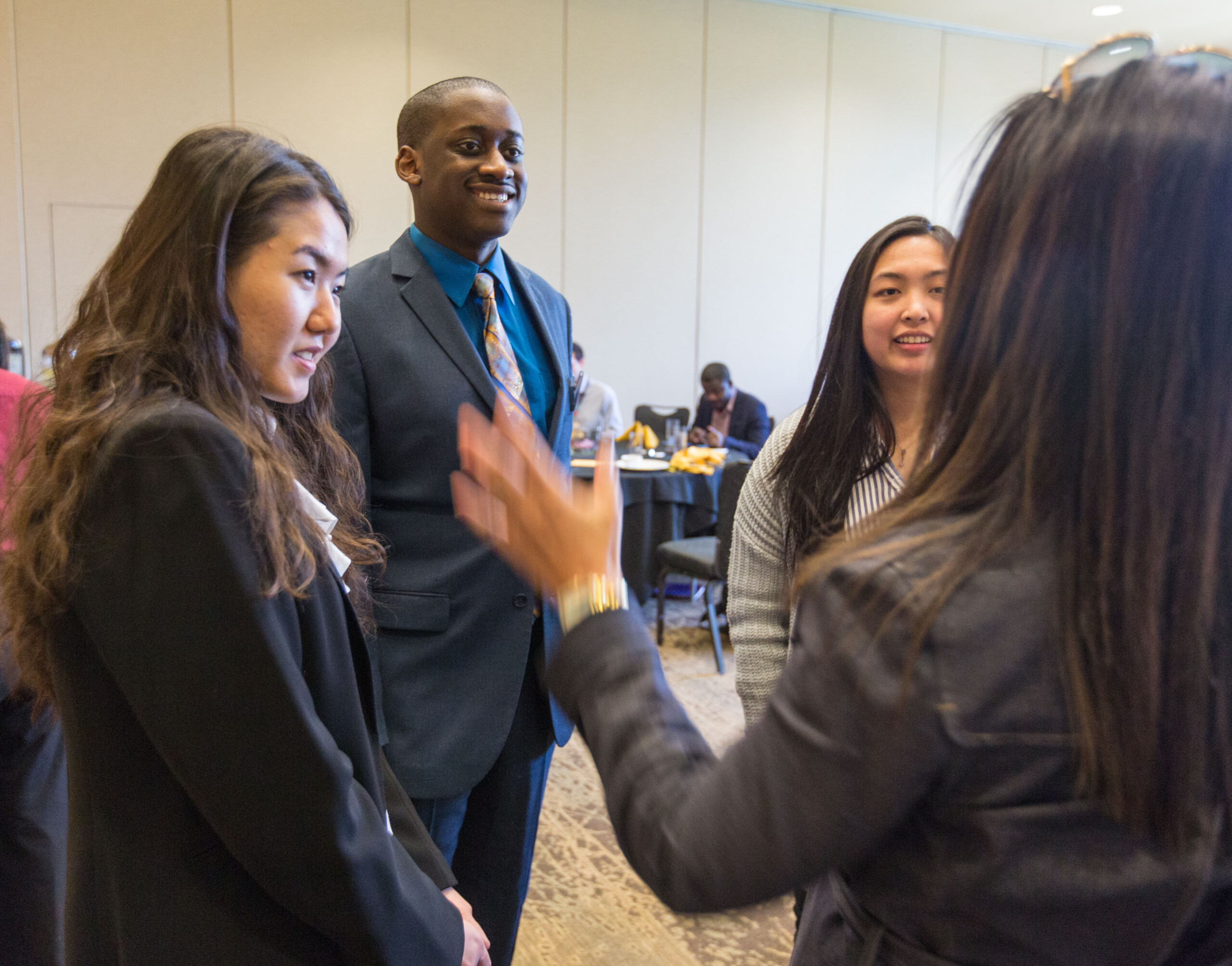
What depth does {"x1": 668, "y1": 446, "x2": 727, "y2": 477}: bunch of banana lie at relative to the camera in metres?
4.90

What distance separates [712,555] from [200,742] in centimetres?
365

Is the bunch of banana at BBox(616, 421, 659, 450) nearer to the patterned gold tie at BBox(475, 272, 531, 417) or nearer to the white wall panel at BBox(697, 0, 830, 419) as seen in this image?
the white wall panel at BBox(697, 0, 830, 419)

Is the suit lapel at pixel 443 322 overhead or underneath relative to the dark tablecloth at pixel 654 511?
overhead

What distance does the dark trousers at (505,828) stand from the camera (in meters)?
1.71

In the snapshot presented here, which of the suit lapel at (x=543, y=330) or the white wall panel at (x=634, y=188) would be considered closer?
the suit lapel at (x=543, y=330)

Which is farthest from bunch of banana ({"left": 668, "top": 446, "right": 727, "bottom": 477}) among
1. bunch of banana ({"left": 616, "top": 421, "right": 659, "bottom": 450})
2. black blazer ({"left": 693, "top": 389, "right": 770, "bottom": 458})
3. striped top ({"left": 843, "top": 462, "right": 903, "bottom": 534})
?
striped top ({"left": 843, "top": 462, "right": 903, "bottom": 534})

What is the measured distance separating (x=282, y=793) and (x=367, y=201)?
6.22 m

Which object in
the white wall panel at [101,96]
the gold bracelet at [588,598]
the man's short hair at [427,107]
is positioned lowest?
the gold bracelet at [588,598]

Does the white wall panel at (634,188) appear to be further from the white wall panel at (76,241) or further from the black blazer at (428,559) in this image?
the black blazer at (428,559)

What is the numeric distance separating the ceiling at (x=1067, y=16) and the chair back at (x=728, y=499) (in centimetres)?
533

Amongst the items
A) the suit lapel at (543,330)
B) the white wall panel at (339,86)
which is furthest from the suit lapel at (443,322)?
the white wall panel at (339,86)

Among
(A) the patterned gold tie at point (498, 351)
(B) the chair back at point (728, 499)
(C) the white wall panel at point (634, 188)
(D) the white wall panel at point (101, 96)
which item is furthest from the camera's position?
(C) the white wall panel at point (634, 188)

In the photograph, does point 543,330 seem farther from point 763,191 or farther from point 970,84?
point 970,84

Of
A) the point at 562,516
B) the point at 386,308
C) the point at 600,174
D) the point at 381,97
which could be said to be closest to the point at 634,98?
the point at 600,174
